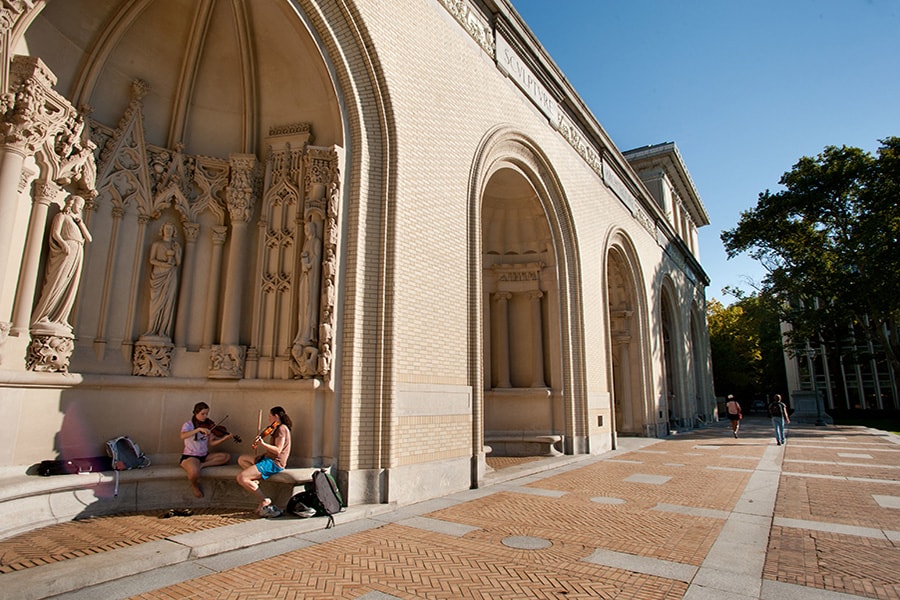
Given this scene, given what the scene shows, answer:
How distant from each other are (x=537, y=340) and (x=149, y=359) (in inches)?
390

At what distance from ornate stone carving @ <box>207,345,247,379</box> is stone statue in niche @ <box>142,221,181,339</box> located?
75 cm

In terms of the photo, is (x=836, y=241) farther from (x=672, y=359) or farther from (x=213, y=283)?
(x=213, y=283)

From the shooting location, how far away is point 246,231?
8242mm

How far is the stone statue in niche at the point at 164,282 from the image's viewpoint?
754cm

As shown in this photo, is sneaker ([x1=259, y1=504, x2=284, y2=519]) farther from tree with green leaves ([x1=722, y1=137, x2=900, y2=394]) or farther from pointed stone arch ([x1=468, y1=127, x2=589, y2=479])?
tree with green leaves ([x1=722, y1=137, x2=900, y2=394])

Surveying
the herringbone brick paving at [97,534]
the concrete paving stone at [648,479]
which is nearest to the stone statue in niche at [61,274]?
the herringbone brick paving at [97,534]

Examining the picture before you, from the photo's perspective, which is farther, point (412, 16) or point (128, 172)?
point (412, 16)

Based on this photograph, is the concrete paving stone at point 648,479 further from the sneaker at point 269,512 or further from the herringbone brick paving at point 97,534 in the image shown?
the herringbone brick paving at point 97,534

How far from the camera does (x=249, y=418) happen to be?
7461 millimetres

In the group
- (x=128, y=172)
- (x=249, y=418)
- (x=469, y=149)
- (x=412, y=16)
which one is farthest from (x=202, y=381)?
(x=412, y=16)

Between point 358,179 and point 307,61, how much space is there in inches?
78.5

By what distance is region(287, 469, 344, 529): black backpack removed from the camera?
20.3 ft

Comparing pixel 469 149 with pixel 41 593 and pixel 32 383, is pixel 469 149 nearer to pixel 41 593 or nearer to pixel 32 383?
pixel 32 383

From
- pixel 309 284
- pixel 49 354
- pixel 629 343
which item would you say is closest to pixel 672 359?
pixel 629 343
